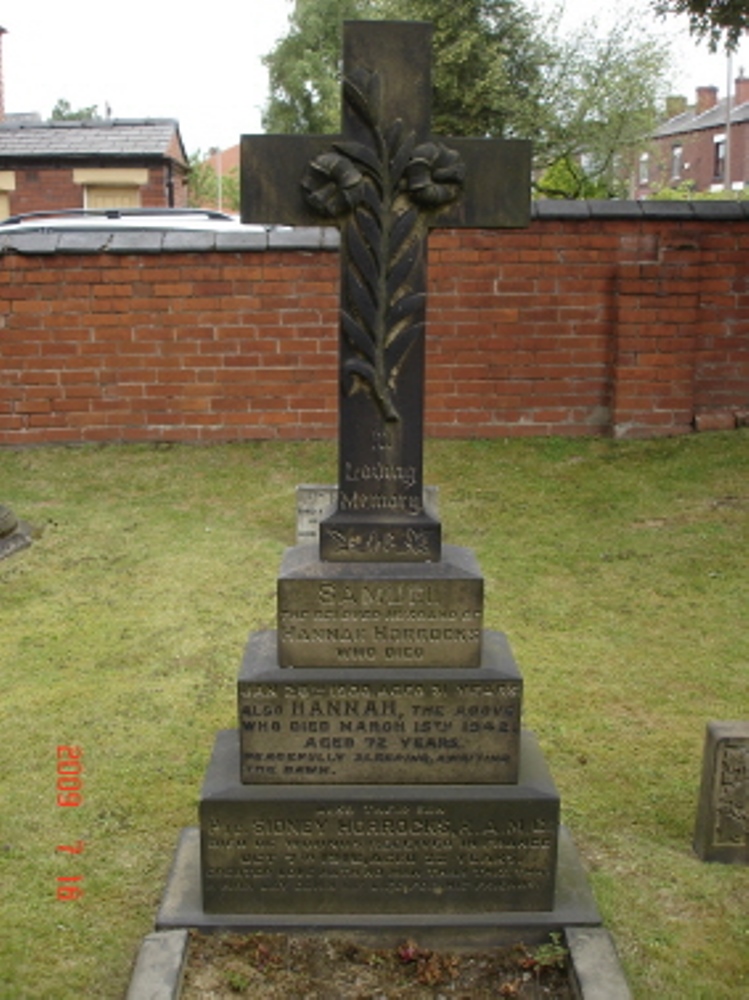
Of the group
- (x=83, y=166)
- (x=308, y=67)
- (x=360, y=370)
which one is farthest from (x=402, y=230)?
(x=308, y=67)

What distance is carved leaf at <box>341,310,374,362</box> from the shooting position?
3.35 m

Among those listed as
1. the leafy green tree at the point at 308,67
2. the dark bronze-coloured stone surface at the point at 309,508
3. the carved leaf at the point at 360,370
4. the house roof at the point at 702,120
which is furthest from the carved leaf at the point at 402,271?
the house roof at the point at 702,120

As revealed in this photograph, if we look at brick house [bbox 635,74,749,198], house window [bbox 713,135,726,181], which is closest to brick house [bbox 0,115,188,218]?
brick house [bbox 635,74,749,198]

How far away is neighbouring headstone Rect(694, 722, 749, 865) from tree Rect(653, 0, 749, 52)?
264 inches

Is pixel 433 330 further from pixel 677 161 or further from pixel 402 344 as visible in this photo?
pixel 677 161

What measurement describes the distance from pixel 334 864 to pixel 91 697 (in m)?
2.13

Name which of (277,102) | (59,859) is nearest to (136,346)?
(59,859)

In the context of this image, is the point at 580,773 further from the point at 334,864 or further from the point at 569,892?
the point at 334,864

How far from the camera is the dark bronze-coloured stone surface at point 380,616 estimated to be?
3.39 meters

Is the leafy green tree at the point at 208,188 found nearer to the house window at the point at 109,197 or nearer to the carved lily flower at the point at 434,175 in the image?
the house window at the point at 109,197

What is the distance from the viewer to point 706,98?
57375mm
